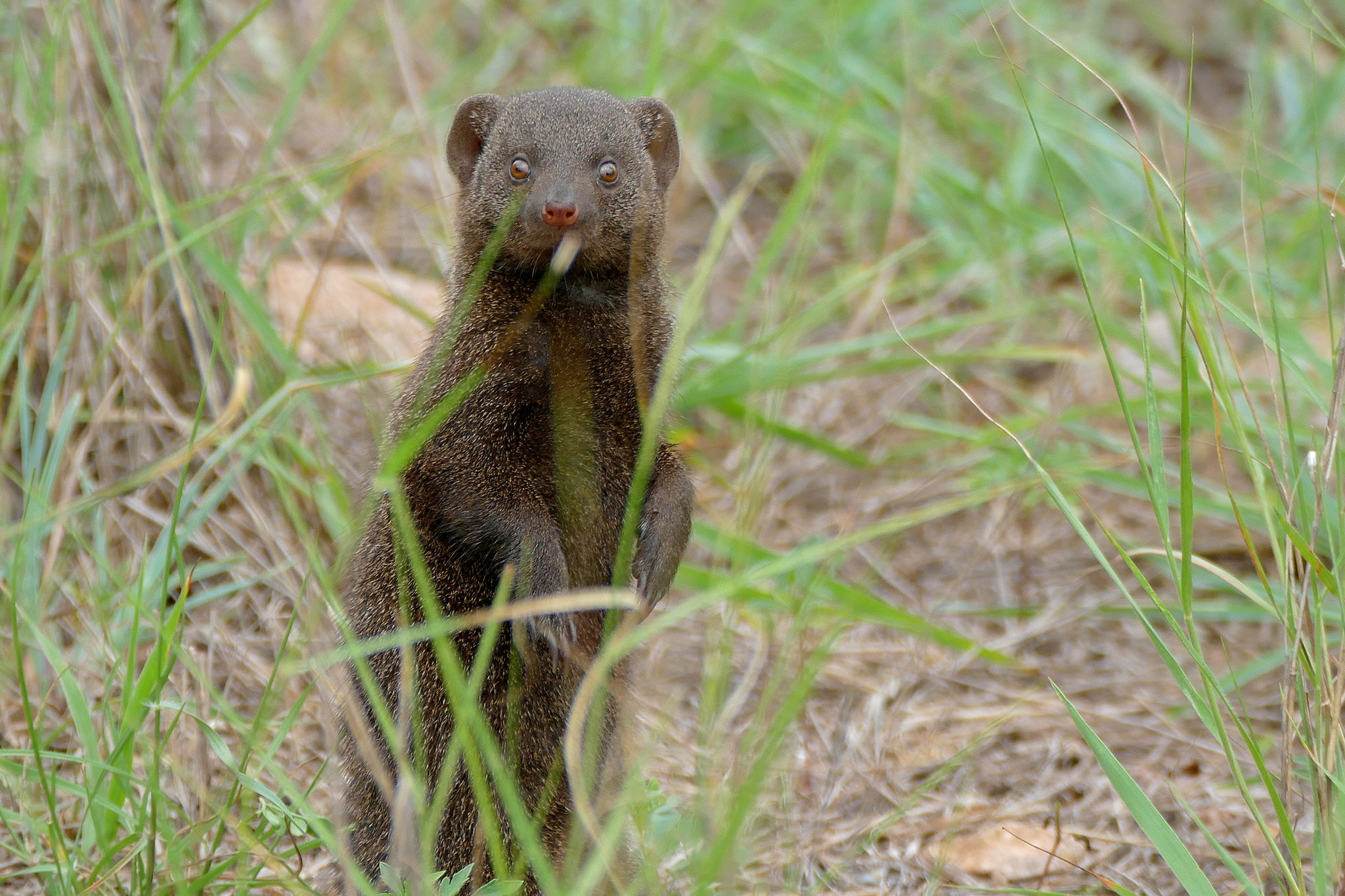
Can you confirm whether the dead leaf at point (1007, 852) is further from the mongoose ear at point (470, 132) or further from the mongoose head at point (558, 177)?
the mongoose ear at point (470, 132)

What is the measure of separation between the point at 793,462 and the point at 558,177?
5.60 feet

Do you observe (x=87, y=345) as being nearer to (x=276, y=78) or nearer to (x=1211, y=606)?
(x=276, y=78)

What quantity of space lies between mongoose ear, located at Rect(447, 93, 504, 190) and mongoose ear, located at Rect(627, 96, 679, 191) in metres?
0.27

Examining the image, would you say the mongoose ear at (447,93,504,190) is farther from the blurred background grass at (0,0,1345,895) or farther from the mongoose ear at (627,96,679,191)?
the blurred background grass at (0,0,1345,895)

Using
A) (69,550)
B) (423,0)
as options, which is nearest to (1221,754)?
(69,550)

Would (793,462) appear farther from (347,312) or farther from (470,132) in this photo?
(470,132)

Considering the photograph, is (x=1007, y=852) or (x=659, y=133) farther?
(x=659, y=133)

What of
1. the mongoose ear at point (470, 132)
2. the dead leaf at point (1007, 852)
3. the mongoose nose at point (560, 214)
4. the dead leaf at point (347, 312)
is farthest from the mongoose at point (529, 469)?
the dead leaf at point (347, 312)

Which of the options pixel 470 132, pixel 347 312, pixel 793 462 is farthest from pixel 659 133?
pixel 793 462

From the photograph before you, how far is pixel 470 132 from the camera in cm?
257

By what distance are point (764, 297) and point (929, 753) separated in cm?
158

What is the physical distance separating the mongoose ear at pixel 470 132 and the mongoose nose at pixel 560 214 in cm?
39

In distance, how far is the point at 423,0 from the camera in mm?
5172

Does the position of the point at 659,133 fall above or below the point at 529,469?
above
